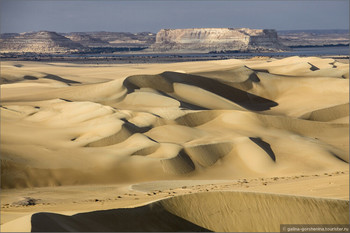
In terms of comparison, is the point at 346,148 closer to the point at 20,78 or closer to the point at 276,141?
the point at 276,141

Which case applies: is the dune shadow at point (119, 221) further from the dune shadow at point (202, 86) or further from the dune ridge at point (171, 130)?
the dune shadow at point (202, 86)

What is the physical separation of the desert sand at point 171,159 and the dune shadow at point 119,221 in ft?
0.09

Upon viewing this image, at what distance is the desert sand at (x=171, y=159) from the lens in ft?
45.9

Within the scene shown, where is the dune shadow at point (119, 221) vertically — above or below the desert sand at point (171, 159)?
above

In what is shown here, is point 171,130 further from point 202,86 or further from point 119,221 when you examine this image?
point 202,86

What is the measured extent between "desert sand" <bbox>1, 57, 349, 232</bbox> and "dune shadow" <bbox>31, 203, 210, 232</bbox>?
0.09 feet

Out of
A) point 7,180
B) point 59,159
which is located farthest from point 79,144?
point 7,180

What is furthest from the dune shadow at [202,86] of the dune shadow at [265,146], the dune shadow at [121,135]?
the dune shadow at [265,146]

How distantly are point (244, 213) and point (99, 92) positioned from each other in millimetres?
30238

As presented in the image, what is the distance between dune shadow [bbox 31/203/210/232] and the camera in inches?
442

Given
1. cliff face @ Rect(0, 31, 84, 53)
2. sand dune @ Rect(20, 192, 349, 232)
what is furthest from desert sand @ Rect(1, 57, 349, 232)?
cliff face @ Rect(0, 31, 84, 53)

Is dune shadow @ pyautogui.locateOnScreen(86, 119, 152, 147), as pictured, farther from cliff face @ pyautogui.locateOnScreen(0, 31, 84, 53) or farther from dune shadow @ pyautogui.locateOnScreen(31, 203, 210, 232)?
cliff face @ pyautogui.locateOnScreen(0, 31, 84, 53)

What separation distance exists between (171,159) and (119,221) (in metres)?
12.7

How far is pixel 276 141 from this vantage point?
30.6m
